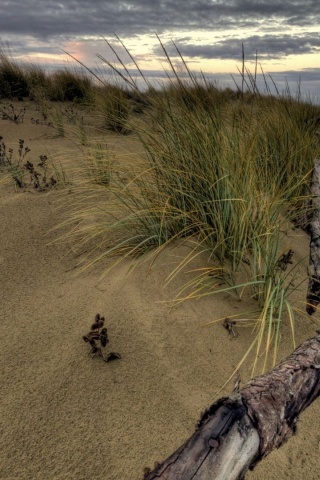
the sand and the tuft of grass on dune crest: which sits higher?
the tuft of grass on dune crest

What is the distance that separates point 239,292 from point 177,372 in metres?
0.70

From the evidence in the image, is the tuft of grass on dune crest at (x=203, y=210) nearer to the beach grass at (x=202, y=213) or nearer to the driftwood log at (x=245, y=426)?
the beach grass at (x=202, y=213)

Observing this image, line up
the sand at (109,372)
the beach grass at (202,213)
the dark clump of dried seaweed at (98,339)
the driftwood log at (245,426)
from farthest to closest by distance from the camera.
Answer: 1. the beach grass at (202,213)
2. the dark clump of dried seaweed at (98,339)
3. the sand at (109,372)
4. the driftwood log at (245,426)

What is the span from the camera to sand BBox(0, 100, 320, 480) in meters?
1.78

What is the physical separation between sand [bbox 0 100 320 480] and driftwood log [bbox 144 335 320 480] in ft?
1.24

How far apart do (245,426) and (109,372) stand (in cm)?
88

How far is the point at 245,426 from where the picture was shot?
54.1 inches

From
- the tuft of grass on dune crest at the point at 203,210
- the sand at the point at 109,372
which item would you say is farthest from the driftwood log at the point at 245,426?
the tuft of grass on dune crest at the point at 203,210

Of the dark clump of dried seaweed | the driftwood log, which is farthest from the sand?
the driftwood log

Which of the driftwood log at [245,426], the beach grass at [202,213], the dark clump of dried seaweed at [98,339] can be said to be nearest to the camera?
the driftwood log at [245,426]

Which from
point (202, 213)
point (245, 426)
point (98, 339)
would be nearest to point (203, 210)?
point (202, 213)

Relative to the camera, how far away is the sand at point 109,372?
5.85 feet

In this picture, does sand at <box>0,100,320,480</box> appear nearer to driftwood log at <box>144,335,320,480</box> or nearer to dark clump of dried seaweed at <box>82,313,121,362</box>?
dark clump of dried seaweed at <box>82,313,121,362</box>

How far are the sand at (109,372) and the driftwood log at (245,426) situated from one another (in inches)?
14.9
